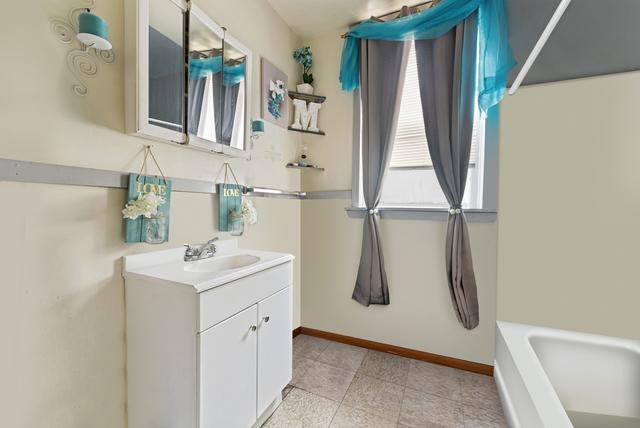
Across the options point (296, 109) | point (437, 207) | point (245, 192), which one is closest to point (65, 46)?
point (245, 192)

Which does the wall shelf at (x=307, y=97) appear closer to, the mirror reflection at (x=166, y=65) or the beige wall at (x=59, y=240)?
the mirror reflection at (x=166, y=65)

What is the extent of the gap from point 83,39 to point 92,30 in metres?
0.04

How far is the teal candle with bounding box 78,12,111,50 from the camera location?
2.72 feet

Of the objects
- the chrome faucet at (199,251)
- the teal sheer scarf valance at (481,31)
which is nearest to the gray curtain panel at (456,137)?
the teal sheer scarf valance at (481,31)

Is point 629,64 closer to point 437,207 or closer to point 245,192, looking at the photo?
point 437,207

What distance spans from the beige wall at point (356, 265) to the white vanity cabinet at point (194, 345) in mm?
1005

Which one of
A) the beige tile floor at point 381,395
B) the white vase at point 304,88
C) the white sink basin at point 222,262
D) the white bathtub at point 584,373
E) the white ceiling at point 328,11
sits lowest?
the beige tile floor at point 381,395

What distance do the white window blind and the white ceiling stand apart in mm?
380

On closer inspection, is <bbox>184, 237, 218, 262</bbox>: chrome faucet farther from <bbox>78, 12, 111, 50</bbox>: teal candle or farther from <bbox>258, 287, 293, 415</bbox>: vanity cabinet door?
<bbox>78, 12, 111, 50</bbox>: teal candle

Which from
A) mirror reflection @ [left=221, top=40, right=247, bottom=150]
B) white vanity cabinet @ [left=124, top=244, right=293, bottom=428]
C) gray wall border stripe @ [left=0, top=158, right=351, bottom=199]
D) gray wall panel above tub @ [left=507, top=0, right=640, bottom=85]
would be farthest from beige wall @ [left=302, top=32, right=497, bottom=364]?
gray wall border stripe @ [left=0, top=158, right=351, bottom=199]

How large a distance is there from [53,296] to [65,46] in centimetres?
88

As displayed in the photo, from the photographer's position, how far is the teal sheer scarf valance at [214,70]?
50.8 inches

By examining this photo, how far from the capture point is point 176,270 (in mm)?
1106

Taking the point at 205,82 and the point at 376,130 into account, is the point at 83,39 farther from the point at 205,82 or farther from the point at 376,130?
the point at 376,130
